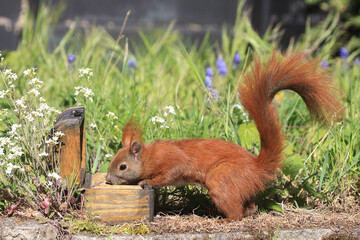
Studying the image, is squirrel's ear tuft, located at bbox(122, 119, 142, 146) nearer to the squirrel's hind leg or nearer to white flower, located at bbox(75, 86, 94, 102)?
white flower, located at bbox(75, 86, 94, 102)

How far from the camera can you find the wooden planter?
3021mm

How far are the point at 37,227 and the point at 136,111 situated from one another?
5.30 ft

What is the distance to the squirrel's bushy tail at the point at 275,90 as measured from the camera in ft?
10.00

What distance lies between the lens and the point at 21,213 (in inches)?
119

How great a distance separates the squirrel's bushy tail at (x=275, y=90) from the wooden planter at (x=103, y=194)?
78cm

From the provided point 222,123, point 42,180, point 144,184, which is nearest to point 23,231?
point 42,180

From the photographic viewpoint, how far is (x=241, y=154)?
3.15 m

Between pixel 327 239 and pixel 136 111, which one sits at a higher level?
pixel 136 111

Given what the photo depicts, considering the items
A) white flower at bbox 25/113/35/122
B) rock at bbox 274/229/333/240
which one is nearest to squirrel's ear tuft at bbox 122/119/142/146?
white flower at bbox 25/113/35/122

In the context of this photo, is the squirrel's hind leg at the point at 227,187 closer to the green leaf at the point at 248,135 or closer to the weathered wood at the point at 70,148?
the weathered wood at the point at 70,148

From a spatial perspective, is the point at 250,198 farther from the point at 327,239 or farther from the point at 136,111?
the point at 136,111

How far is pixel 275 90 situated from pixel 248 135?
932 millimetres

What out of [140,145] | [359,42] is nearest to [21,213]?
[140,145]

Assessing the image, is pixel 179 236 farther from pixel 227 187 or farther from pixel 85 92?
pixel 85 92
